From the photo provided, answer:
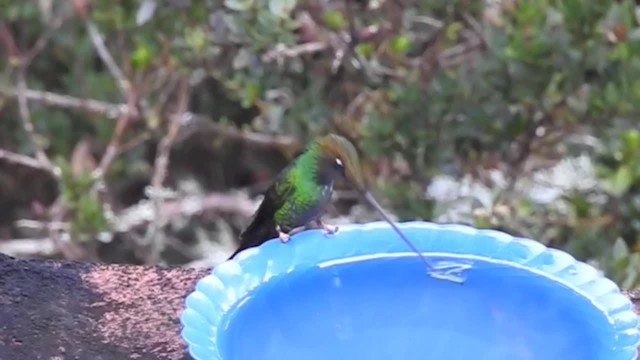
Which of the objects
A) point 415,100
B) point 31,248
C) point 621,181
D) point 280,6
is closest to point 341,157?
point 280,6

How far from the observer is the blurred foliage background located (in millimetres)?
2662

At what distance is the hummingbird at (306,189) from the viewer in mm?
1838

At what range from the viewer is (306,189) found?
192 centimetres

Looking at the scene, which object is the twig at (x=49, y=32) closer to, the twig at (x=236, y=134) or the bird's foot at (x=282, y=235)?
the twig at (x=236, y=134)

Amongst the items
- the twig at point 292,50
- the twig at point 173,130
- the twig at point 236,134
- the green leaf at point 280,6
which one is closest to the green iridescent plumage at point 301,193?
the green leaf at point 280,6

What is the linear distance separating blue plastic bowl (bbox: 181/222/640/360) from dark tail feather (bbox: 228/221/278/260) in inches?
6.5

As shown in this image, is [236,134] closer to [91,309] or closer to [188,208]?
[188,208]

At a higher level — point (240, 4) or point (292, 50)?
point (240, 4)

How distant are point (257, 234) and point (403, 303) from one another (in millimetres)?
364

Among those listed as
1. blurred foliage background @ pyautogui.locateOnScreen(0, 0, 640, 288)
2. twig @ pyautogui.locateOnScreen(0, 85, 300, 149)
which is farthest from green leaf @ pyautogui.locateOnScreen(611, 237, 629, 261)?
twig @ pyautogui.locateOnScreen(0, 85, 300, 149)

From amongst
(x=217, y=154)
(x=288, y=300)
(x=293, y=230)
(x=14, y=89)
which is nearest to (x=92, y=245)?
(x=14, y=89)

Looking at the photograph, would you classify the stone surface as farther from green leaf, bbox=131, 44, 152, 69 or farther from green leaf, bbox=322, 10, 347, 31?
green leaf, bbox=131, 44, 152, 69

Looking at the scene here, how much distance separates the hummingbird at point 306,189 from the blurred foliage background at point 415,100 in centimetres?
76

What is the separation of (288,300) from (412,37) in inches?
58.4
